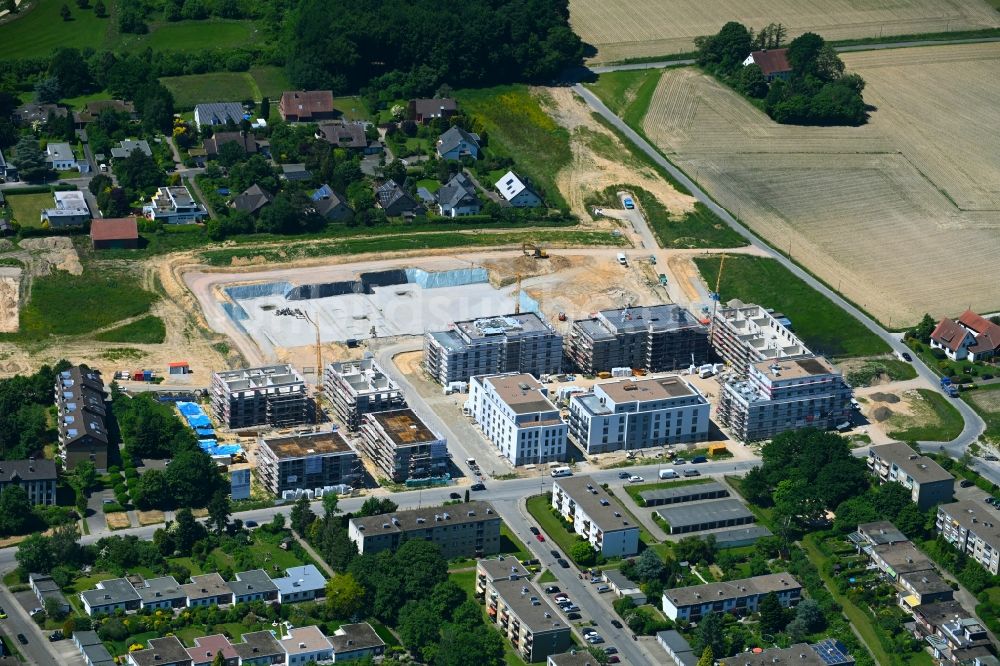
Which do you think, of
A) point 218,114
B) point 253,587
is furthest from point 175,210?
point 253,587

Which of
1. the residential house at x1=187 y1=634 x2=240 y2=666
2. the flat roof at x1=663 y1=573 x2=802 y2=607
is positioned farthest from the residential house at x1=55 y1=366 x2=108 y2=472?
the flat roof at x1=663 y1=573 x2=802 y2=607

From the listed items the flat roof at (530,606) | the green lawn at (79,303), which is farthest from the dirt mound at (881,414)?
the green lawn at (79,303)

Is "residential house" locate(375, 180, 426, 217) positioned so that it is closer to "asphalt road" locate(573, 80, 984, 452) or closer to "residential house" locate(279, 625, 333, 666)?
"asphalt road" locate(573, 80, 984, 452)

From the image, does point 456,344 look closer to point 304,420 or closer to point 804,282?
point 304,420

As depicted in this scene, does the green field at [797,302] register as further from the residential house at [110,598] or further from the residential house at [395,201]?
the residential house at [110,598]

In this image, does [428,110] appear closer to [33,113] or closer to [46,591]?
[33,113]

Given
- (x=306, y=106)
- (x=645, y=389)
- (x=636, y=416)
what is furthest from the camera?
(x=306, y=106)
